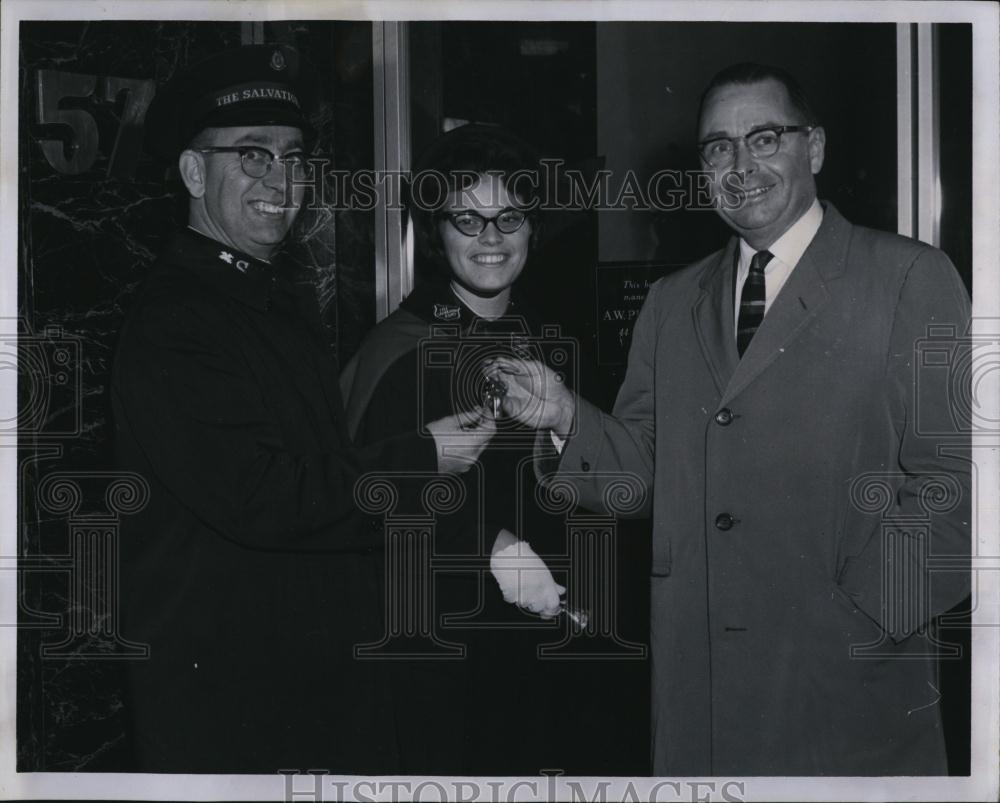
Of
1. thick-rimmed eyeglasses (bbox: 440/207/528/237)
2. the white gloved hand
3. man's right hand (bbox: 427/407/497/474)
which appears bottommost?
the white gloved hand

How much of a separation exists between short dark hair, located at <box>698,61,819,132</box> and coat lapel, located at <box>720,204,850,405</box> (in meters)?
0.30

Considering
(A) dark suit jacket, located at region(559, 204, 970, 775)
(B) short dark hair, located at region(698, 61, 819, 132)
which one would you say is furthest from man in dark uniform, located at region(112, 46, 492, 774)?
(B) short dark hair, located at region(698, 61, 819, 132)

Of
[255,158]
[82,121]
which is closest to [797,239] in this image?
[255,158]

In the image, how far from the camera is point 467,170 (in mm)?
2318

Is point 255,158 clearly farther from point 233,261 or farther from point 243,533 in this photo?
point 243,533

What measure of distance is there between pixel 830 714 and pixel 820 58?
A: 4.85 ft

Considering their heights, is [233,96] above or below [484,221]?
above

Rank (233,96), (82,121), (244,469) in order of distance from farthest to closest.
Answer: (82,121) → (233,96) → (244,469)

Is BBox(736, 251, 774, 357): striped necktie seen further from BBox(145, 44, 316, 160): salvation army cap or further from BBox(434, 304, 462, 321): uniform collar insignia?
BBox(145, 44, 316, 160): salvation army cap

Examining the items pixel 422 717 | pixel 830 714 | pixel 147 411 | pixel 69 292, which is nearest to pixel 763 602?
pixel 830 714

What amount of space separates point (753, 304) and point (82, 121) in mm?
1606

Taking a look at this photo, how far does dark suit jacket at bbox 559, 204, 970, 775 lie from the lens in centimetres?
221

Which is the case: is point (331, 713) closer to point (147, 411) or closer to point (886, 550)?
point (147, 411)

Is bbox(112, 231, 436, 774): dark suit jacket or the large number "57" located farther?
the large number "57"
